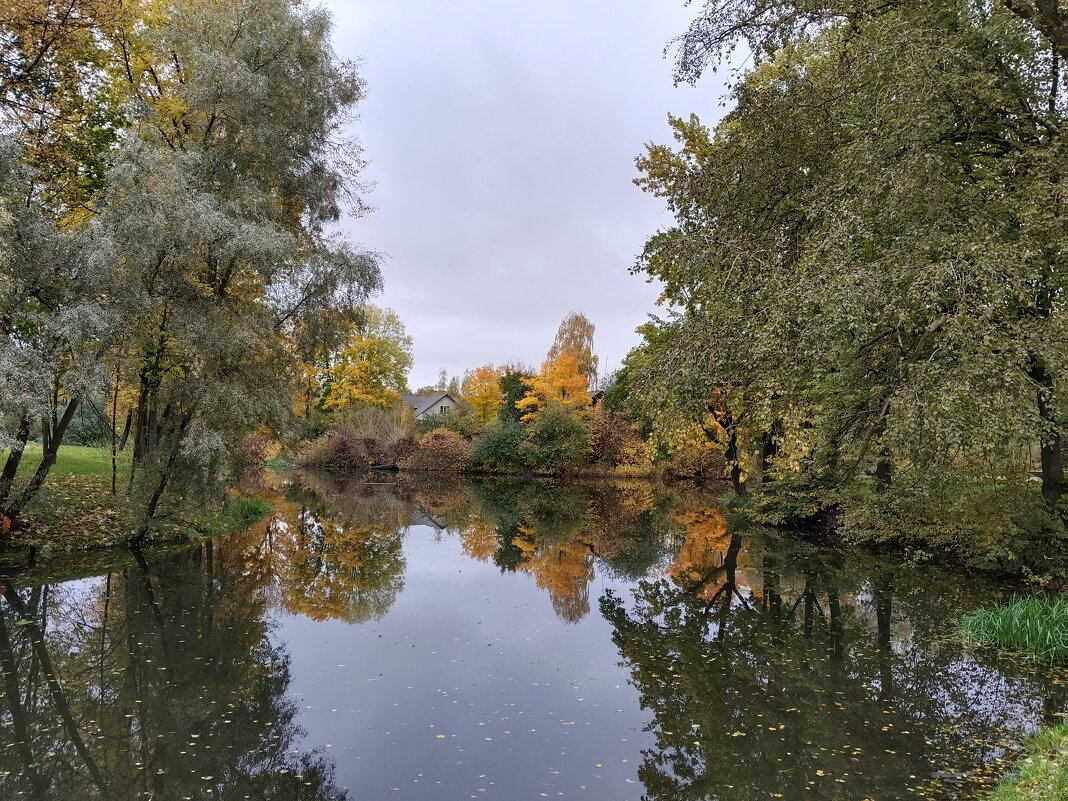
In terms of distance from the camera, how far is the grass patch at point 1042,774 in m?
4.36

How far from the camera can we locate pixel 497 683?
26.1 ft

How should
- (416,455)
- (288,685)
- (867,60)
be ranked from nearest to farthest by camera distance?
(288,685), (867,60), (416,455)

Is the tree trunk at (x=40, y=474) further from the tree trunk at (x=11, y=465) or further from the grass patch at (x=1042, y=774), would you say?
the grass patch at (x=1042, y=774)

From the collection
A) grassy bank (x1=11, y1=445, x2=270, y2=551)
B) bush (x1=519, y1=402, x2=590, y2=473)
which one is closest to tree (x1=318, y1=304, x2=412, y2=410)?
bush (x1=519, y1=402, x2=590, y2=473)

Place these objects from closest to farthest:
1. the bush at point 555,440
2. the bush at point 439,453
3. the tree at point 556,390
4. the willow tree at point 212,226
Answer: the willow tree at point 212,226 < the bush at point 555,440 < the tree at point 556,390 < the bush at point 439,453

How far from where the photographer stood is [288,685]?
7684 mm

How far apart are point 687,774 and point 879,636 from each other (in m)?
5.66

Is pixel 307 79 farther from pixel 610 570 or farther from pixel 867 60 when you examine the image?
pixel 610 570

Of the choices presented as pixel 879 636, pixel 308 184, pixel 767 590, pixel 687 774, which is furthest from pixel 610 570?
pixel 308 184

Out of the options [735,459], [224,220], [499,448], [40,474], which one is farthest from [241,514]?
[499,448]

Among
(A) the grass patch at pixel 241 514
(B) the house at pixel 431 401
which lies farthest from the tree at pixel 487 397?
(A) the grass patch at pixel 241 514

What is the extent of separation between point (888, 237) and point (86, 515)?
674 inches

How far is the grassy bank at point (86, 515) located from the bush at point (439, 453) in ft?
76.9

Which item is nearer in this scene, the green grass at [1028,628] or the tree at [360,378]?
the green grass at [1028,628]
